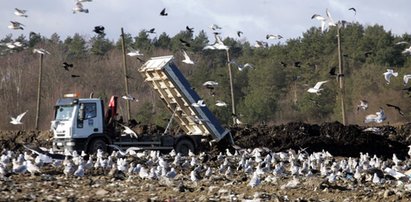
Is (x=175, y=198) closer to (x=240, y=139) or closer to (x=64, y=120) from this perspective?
(x=64, y=120)

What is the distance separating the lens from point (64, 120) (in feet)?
76.2

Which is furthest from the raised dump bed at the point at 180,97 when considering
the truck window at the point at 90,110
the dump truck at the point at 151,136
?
the truck window at the point at 90,110

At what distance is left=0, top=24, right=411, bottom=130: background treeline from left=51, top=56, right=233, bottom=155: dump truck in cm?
1720

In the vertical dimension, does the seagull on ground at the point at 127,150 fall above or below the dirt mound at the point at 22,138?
below

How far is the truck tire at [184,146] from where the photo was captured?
80.7 feet

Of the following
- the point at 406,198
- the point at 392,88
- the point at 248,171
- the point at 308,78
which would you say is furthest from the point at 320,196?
the point at 308,78

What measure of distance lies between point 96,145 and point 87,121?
65 cm

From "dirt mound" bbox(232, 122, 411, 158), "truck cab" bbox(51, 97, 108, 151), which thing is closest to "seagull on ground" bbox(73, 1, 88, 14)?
"truck cab" bbox(51, 97, 108, 151)

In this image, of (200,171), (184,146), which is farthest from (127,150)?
(200,171)

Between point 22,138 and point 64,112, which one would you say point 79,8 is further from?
point 22,138

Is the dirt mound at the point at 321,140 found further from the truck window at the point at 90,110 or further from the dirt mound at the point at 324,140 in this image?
the truck window at the point at 90,110

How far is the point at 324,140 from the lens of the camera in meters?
26.9

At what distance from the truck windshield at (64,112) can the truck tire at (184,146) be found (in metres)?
3.13

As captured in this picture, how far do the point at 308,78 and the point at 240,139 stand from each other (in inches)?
1095
